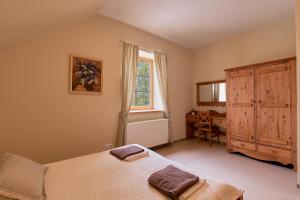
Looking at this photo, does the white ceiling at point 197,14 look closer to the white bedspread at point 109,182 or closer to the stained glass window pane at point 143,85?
the stained glass window pane at point 143,85

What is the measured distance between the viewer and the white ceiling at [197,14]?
2.49 meters

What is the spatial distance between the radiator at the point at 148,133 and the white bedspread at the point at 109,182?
130cm

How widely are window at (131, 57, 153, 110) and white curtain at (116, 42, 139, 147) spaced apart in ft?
1.33

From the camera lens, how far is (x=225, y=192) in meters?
1.13

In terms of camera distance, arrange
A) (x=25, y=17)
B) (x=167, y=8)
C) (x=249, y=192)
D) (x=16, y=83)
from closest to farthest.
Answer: (x=25, y=17)
(x=249, y=192)
(x=16, y=83)
(x=167, y=8)

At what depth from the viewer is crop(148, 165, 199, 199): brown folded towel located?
1106 millimetres

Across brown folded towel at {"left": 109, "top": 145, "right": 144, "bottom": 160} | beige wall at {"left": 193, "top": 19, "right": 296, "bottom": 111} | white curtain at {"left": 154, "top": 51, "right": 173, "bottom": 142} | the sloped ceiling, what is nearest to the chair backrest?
beige wall at {"left": 193, "top": 19, "right": 296, "bottom": 111}

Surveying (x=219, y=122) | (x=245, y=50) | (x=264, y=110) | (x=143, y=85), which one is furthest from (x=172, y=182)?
(x=245, y=50)

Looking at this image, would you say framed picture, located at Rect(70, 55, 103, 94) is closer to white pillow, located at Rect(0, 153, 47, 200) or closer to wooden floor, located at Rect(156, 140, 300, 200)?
white pillow, located at Rect(0, 153, 47, 200)

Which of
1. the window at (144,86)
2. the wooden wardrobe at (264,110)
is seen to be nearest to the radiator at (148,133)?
the window at (144,86)

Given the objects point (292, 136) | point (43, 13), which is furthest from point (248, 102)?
point (43, 13)

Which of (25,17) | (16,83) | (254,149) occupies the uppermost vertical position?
(25,17)

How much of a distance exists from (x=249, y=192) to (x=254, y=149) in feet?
4.07

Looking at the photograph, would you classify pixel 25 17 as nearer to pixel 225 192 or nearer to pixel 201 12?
pixel 225 192
